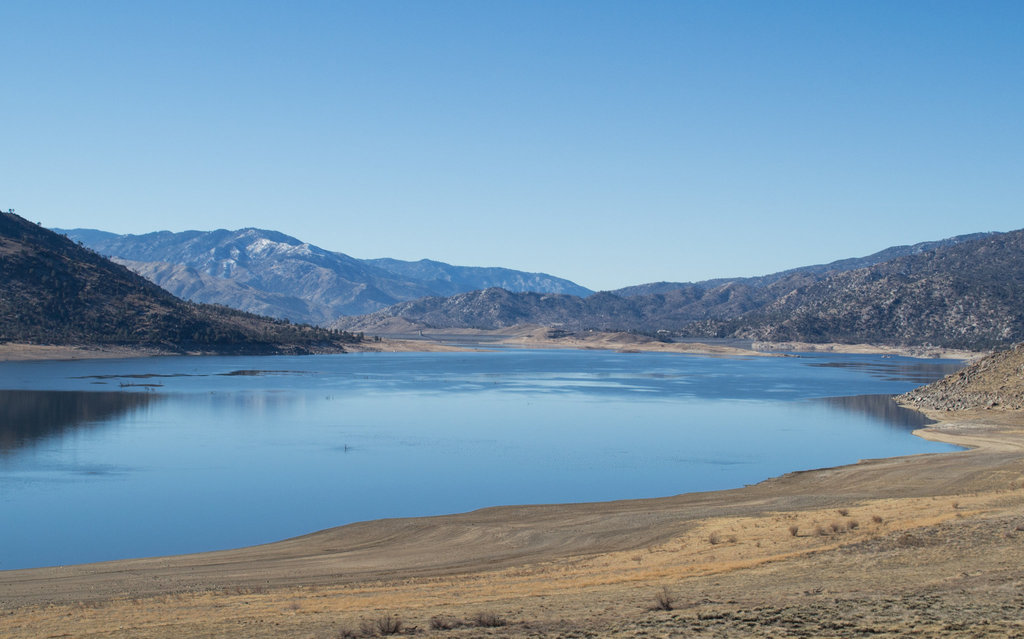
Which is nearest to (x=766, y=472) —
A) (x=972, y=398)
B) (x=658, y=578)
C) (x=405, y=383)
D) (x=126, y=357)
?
(x=658, y=578)

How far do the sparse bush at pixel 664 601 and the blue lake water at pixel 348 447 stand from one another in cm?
1498

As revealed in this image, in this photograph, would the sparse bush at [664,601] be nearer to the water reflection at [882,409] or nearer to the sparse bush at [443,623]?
the sparse bush at [443,623]

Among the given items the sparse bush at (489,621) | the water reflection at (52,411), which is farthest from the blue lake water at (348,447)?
the sparse bush at (489,621)

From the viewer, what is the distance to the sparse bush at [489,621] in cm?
1295

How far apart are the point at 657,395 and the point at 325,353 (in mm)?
95637

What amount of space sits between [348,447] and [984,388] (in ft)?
154

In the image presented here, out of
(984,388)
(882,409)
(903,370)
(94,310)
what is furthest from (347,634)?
(94,310)

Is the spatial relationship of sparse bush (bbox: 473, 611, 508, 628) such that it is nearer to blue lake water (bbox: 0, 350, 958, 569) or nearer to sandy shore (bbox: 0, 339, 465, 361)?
blue lake water (bbox: 0, 350, 958, 569)

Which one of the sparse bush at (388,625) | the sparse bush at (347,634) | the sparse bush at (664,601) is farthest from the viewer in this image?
the sparse bush at (664,601)

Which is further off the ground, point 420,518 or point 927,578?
point 927,578

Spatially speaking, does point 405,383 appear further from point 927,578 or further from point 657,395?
point 927,578

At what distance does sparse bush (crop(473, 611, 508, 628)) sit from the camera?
13.0m

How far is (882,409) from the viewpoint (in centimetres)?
7012

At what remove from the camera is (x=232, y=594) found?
17.5 metres
